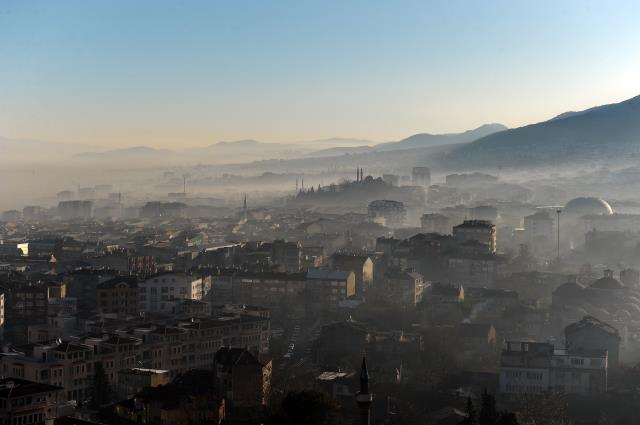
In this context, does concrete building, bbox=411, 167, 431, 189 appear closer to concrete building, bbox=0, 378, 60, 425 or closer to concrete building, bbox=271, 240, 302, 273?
concrete building, bbox=271, 240, 302, 273

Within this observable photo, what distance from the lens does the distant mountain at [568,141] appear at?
8619 centimetres

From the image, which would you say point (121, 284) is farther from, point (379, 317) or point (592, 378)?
point (592, 378)

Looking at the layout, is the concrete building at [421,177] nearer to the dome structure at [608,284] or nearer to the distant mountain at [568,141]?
the distant mountain at [568,141]

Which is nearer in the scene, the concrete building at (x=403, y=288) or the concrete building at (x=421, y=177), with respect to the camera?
the concrete building at (x=403, y=288)

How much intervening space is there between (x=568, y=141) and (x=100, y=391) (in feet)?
268

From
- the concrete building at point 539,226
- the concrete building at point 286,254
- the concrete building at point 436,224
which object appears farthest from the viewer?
the concrete building at point 436,224

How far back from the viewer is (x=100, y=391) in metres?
14.1

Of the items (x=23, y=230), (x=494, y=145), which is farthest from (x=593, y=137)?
(x=23, y=230)

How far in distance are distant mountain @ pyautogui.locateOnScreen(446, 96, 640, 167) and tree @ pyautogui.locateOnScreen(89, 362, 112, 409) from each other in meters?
73.4

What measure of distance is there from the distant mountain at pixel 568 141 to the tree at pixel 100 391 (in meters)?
73.4

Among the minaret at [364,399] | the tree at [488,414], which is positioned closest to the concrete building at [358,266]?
the tree at [488,414]

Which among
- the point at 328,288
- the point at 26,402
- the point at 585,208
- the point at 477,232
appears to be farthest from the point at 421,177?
the point at 26,402

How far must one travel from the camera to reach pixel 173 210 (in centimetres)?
6381

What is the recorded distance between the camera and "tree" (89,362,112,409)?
45.9 ft
